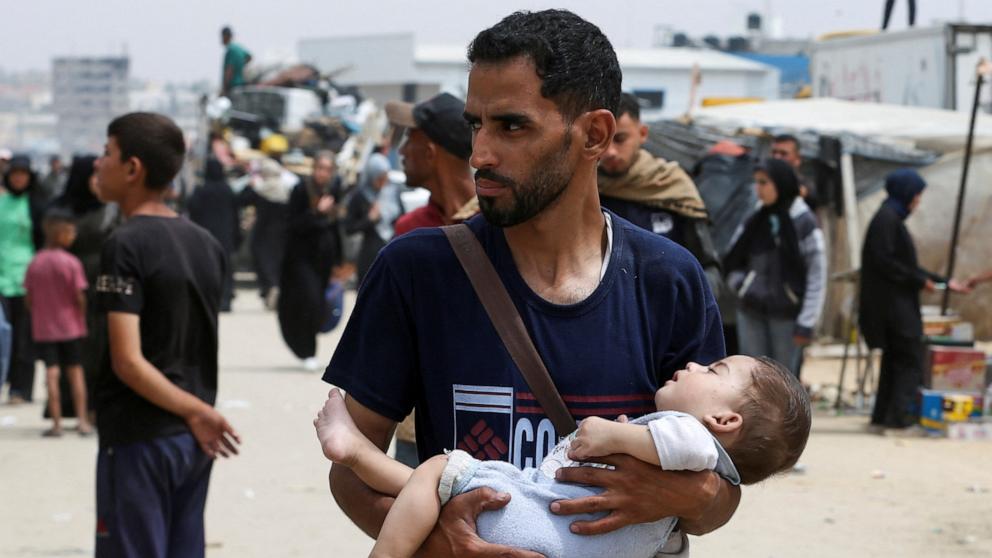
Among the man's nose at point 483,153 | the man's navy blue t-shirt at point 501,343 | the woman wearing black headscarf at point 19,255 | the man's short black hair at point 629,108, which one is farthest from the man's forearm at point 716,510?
the woman wearing black headscarf at point 19,255

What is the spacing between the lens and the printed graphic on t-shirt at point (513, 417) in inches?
106

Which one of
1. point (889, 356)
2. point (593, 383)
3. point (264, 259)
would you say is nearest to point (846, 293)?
point (889, 356)

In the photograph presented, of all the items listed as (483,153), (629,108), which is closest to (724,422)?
(483,153)

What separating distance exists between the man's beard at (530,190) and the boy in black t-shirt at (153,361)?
227cm

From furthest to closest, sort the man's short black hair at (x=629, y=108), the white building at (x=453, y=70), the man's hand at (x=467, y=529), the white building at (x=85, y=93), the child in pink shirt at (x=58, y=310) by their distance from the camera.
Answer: the white building at (x=85, y=93), the white building at (x=453, y=70), the child in pink shirt at (x=58, y=310), the man's short black hair at (x=629, y=108), the man's hand at (x=467, y=529)

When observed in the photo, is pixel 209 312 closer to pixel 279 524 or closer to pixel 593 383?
pixel 593 383

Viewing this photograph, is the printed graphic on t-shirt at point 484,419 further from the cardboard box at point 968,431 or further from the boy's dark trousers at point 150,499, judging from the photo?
the cardboard box at point 968,431

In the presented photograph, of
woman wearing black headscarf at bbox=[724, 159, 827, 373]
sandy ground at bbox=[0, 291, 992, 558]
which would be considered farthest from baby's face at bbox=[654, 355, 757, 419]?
woman wearing black headscarf at bbox=[724, 159, 827, 373]

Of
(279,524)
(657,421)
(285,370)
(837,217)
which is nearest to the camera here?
(657,421)

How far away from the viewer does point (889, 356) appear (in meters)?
11.2

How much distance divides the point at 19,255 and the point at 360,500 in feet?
32.9

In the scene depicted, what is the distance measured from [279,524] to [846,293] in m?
9.38

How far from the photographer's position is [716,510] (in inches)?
108

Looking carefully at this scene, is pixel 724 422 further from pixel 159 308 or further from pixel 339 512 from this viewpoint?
pixel 339 512
